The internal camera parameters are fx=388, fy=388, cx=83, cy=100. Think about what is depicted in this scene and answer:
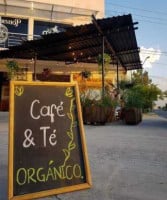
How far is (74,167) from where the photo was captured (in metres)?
4.07

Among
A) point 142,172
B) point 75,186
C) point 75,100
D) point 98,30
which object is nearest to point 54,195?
point 75,186

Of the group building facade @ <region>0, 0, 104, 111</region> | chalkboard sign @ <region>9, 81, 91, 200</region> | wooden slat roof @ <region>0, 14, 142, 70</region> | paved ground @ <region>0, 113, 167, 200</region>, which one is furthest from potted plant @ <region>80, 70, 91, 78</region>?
chalkboard sign @ <region>9, 81, 91, 200</region>

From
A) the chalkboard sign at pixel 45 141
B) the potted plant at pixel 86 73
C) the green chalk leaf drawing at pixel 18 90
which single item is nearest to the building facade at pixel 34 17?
the potted plant at pixel 86 73

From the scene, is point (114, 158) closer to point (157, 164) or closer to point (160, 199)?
point (157, 164)

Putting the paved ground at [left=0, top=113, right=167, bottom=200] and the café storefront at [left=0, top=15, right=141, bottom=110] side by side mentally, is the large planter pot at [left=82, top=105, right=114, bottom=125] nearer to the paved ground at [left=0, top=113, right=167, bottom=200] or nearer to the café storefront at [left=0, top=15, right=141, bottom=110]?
the café storefront at [left=0, top=15, right=141, bottom=110]

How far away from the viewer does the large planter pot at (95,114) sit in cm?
1230

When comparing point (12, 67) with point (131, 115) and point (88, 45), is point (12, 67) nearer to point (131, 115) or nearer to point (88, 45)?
point (88, 45)

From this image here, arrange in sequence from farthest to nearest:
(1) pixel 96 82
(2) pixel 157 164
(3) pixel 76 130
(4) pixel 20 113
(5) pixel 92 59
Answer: (1) pixel 96 82 < (5) pixel 92 59 < (2) pixel 157 164 < (3) pixel 76 130 < (4) pixel 20 113

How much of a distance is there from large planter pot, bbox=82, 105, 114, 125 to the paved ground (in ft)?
12.7

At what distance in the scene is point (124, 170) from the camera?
520 cm

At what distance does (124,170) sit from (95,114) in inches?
281

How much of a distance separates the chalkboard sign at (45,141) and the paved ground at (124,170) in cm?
19

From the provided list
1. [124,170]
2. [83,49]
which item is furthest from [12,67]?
[124,170]

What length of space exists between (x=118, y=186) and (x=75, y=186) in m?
0.60
